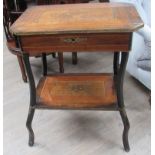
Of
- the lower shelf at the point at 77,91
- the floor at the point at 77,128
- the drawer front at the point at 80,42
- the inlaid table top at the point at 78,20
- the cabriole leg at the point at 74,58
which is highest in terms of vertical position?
the inlaid table top at the point at 78,20

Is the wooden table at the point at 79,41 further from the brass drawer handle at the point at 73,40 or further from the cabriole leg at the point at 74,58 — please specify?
the cabriole leg at the point at 74,58

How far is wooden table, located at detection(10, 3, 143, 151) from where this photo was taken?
3.61ft

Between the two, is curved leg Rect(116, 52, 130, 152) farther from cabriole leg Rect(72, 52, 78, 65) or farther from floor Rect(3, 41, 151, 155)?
cabriole leg Rect(72, 52, 78, 65)

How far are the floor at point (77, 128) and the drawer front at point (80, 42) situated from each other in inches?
24.9

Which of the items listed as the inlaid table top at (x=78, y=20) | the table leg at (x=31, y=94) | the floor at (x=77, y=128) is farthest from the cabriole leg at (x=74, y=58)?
the table leg at (x=31, y=94)

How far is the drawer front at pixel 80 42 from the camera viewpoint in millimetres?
1106

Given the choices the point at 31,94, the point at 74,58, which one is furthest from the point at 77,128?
the point at 74,58

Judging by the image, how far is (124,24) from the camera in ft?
3.57

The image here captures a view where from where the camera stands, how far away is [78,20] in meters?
1.18

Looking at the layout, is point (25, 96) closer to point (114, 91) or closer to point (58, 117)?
point (58, 117)

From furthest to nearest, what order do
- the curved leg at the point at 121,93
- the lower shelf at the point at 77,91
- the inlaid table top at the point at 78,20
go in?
the lower shelf at the point at 77,91 → the curved leg at the point at 121,93 → the inlaid table top at the point at 78,20

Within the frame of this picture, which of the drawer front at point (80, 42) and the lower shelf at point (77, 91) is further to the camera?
the lower shelf at point (77, 91)

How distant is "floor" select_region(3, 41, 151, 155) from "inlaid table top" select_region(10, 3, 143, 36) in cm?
73

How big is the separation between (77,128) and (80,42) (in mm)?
690
